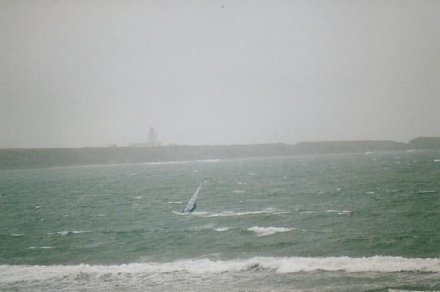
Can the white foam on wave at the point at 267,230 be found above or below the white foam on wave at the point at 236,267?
below

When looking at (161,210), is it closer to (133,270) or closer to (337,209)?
(337,209)

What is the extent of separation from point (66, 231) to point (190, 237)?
1408 cm

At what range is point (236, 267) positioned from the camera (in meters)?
24.2

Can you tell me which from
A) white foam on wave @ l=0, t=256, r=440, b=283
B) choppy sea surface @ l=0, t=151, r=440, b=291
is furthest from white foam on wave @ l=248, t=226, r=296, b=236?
white foam on wave @ l=0, t=256, r=440, b=283

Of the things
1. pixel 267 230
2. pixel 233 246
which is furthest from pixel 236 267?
pixel 267 230

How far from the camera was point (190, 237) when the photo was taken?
1347 inches

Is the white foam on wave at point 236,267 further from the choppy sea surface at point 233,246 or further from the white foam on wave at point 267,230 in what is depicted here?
the white foam on wave at point 267,230

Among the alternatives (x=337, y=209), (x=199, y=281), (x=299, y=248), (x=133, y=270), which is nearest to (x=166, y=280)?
(x=199, y=281)

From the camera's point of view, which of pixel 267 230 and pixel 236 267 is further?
pixel 267 230

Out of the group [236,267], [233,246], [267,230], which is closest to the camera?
[236,267]

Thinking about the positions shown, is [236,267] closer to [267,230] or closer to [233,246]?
[233,246]

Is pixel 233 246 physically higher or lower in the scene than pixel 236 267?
lower

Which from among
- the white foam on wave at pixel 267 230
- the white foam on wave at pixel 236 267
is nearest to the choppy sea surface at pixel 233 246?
the white foam on wave at pixel 236 267

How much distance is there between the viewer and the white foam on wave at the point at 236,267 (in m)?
23.2
